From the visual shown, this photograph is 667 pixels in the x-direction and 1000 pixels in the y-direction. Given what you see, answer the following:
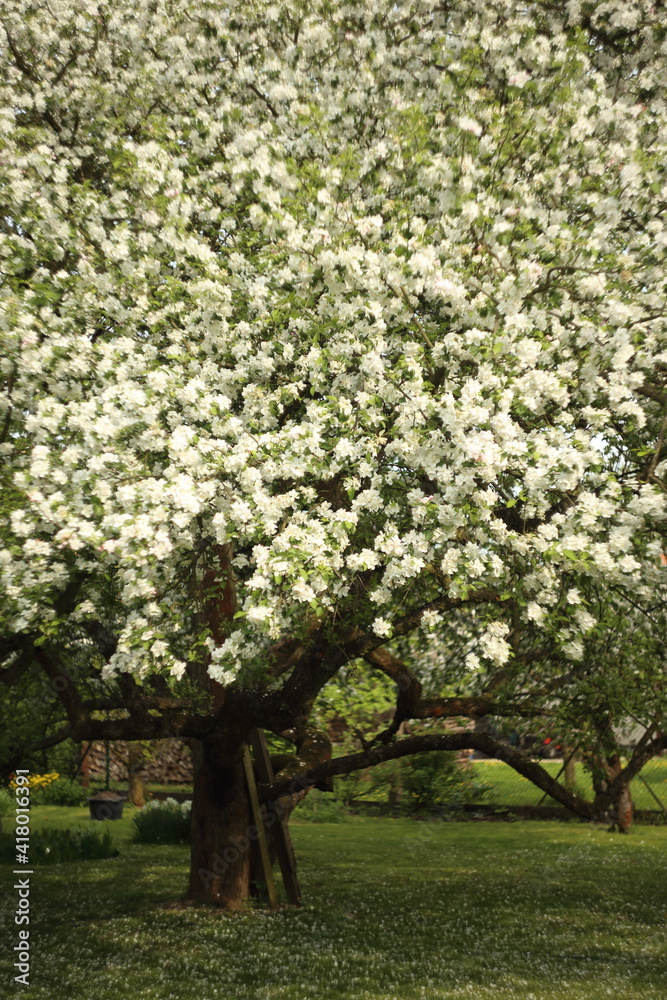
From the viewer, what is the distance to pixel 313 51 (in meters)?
10.8

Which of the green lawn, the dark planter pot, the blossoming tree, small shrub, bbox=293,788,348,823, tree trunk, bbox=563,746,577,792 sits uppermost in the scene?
the blossoming tree

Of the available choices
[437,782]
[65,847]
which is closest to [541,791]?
[437,782]

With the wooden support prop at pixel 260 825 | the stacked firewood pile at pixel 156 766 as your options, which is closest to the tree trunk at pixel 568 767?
the wooden support prop at pixel 260 825

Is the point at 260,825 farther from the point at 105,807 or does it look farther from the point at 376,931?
the point at 105,807

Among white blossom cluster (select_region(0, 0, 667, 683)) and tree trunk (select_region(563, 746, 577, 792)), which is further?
tree trunk (select_region(563, 746, 577, 792))

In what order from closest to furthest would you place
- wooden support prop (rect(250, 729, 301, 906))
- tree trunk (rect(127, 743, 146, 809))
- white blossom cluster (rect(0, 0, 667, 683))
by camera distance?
Answer: white blossom cluster (rect(0, 0, 667, 683))
wooden support prop (rect(250, 729, 301, 906))
tree trunk (rect(127, 743, 146, 809))

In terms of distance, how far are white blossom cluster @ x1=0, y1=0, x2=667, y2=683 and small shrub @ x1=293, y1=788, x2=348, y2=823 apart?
714 inches

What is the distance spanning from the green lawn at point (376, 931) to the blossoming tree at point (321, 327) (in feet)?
8.91

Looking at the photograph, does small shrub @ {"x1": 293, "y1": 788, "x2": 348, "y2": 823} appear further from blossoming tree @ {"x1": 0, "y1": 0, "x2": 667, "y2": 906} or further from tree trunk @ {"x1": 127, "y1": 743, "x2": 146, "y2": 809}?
blossoming tree @ {"x1": 0, "y1": 0, "x2": 667, "y2": 906}

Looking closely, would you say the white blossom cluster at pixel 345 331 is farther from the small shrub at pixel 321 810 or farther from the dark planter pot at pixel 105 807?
the small shrub at pixel 321 810

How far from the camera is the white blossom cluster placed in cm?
693

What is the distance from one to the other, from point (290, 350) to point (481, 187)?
2.70 meters

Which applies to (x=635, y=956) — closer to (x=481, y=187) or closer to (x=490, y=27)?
(x=481, y=187)

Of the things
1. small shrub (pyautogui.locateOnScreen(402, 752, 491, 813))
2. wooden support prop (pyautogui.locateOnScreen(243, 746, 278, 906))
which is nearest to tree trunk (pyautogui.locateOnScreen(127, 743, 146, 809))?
small shrub (pyautogui.locateOnScreen(402, 752, 491, 813))
